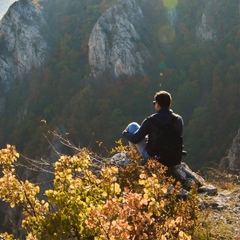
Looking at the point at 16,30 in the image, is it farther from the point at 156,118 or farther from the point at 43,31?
the point at 156,118

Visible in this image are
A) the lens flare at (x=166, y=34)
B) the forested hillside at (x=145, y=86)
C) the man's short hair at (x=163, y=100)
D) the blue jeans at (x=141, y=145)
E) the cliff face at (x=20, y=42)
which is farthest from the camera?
the cliff face at (x=20, y=42)

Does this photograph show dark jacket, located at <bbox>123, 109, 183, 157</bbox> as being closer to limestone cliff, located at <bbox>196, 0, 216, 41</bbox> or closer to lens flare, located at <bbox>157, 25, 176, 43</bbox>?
limestone cliff, located at <bbox>196, 0, 216, 41</bbox>

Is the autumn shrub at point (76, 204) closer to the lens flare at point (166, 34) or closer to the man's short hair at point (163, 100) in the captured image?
the man's short hair at point (163, 100)

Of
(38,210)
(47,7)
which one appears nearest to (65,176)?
(38,210)

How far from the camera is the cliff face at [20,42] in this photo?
64.8m

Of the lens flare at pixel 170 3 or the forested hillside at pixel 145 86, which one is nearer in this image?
the forested hillside at pixel 145 86

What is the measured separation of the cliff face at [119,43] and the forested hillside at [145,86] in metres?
1.98

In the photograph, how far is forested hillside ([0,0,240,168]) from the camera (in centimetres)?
5009

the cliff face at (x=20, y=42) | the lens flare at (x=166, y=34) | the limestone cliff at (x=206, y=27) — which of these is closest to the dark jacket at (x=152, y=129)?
the limestone cliff at (x=206, y=27)

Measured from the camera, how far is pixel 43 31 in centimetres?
6844

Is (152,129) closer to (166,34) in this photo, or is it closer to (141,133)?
(141,133)

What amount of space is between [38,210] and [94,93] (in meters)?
58.9

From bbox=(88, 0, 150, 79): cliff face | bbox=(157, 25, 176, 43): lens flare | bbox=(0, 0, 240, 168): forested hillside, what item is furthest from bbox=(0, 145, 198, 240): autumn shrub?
bbox=(157, 25, 176, 43): lens flare

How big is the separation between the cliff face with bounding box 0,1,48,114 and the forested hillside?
6.40 feet
